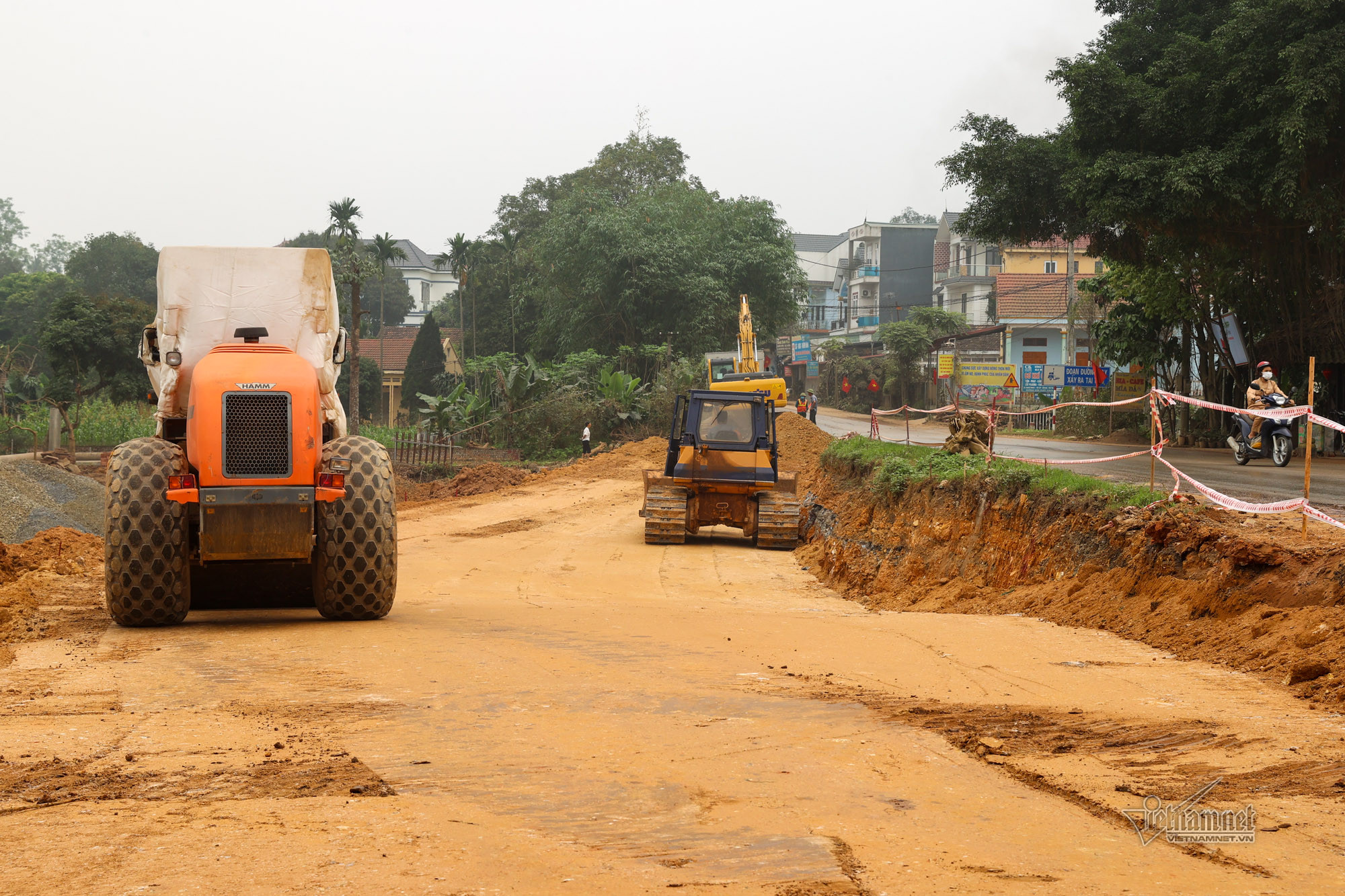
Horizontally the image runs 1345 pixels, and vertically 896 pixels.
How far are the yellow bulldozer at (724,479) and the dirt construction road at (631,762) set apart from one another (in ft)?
30.8

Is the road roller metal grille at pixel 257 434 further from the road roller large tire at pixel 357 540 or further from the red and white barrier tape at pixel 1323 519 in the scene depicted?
the red and white barrier tape at pixel 1323 519

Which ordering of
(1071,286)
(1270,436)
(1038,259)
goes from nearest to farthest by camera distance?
(1270,436), (1071,286), (1038,259)

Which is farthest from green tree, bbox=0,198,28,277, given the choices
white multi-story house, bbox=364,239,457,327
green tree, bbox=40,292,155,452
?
green tree, bbox=40,292,155,452

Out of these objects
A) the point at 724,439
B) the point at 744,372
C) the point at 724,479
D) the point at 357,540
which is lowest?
the point at 724,479

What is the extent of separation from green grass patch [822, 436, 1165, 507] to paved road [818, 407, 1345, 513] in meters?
1.13

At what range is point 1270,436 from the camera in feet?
60.2

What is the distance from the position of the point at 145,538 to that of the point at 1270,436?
17.3 meters

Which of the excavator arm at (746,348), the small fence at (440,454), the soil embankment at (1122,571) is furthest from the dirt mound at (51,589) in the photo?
the excavator arm at (746,348)

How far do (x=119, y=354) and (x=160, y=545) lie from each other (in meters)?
Answer: 33.6

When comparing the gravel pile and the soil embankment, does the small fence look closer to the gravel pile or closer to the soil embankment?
the gravel pile

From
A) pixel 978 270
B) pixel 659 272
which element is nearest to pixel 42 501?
pixel 659 272

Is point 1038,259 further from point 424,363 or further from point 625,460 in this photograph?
point 625,460

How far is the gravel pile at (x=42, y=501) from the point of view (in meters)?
17.4

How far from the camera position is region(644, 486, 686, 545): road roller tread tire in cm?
1889
